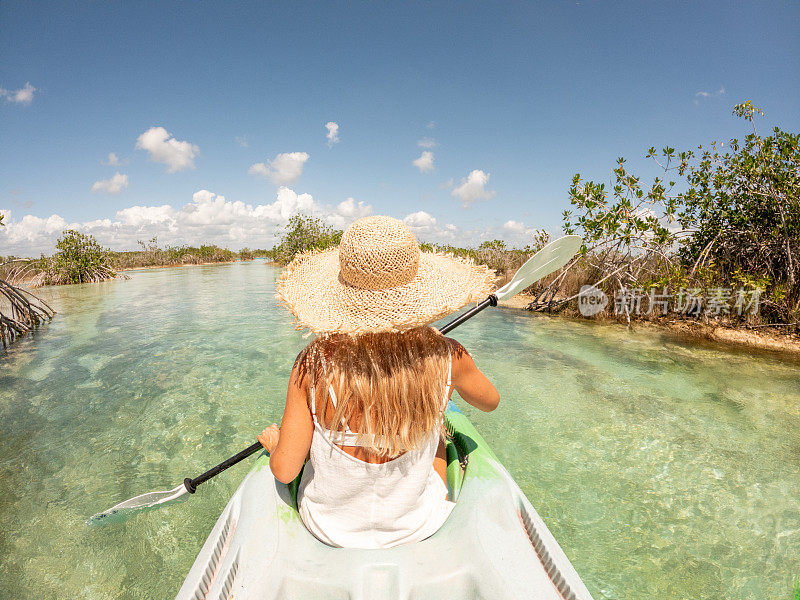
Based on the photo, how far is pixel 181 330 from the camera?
826 cm

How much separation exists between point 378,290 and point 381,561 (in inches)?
36.7

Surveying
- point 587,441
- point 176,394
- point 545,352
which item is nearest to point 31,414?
point 176,394

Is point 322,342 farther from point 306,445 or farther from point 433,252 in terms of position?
point 433,252

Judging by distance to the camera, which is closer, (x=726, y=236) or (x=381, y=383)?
(x=381, y=383)

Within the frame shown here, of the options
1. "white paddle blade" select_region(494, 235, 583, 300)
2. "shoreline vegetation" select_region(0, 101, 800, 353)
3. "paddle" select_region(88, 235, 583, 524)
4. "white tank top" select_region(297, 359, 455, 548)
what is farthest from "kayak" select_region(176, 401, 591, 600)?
"shoreline vegetation" select_region(0, 101, 800, 353)

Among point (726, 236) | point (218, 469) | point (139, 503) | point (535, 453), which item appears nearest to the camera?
point (218, 469)

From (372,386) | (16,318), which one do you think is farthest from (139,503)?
(16,318)

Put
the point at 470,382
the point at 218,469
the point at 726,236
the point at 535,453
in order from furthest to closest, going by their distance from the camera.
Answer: the point at 726,236 → the point at 535,453 → the point at 218,469 → the point at 470,382

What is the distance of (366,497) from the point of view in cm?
125

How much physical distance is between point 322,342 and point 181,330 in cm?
854

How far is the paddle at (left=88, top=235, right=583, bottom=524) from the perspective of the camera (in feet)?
7.47

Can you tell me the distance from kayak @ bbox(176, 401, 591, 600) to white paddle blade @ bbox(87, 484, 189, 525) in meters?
1.21
